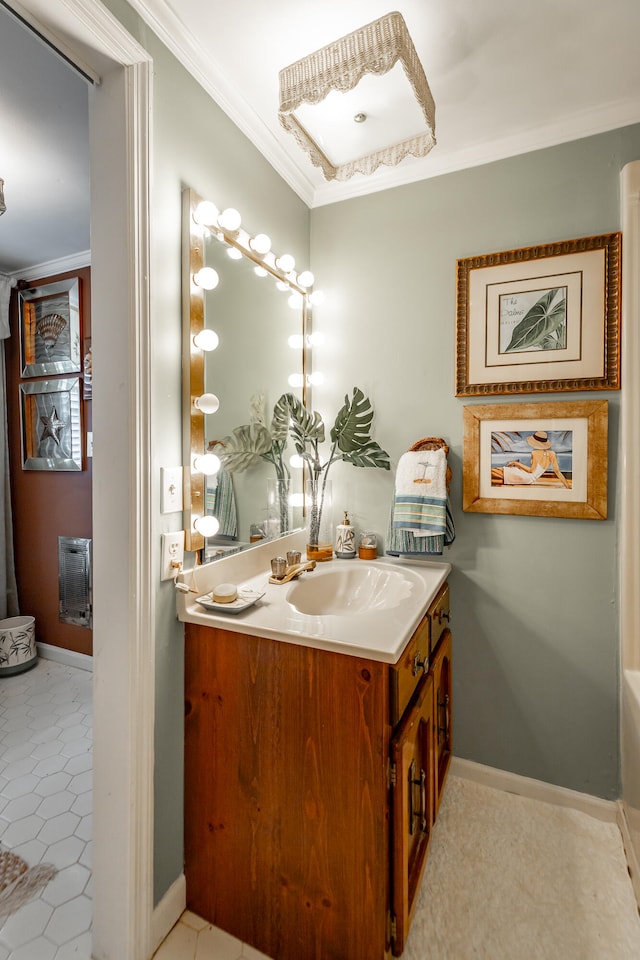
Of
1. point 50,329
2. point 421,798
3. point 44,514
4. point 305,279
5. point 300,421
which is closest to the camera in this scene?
point 421,798

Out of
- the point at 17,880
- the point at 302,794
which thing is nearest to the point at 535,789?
the point at 302,794

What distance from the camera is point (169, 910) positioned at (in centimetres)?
A: 123

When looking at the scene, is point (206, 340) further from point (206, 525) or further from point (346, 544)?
point (346, 544)

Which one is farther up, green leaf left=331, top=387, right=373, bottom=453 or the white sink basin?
green leaf left=331, top=387, right=373, bottom=453

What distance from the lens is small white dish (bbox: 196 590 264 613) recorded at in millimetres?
1220

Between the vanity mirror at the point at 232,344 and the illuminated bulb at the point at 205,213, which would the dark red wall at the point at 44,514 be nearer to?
the vanity mirror at the point at 232,344

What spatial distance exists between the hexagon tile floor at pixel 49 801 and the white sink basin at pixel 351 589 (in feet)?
3.46

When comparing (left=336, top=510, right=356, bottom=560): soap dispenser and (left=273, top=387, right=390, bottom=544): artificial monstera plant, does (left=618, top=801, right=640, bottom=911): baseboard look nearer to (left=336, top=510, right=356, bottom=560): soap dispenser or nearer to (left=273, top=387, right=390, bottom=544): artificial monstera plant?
(left=336, top=510, right=356, bottom=560): soap dispenser

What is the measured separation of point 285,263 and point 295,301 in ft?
0.56

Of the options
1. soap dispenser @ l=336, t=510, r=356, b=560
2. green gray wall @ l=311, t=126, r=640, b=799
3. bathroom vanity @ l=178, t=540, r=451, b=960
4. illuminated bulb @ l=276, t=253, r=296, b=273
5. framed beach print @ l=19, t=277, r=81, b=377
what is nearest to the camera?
bathroom vanity @ l=178, t=540, r=451, b=960

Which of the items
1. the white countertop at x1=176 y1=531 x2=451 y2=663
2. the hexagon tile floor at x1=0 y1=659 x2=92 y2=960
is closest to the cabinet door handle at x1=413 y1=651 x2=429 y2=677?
the white countertop at x1=176 y1=531 x2=451 y2=663

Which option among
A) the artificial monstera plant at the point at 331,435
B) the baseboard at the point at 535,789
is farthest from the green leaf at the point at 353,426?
the baseboard at the point at 535,789

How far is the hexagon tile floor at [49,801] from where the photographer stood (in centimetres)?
122

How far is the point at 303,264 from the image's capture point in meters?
1.98
